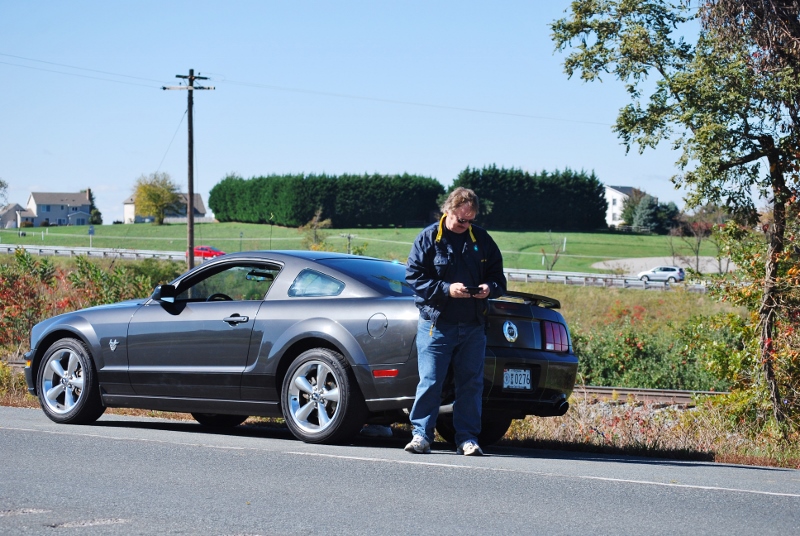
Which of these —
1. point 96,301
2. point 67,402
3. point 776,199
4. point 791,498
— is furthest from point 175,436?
point 96,301

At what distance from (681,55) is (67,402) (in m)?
10.5

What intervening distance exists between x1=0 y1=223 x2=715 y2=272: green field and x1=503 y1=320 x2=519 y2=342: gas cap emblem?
67472mm

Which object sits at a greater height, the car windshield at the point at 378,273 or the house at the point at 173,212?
the house at the point at 173,212

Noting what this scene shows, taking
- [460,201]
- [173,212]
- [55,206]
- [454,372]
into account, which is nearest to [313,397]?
[454,372]

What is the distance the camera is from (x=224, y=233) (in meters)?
99.9

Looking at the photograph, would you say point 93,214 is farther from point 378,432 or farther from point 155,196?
point 378,432

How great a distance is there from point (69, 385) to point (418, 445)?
3.74m

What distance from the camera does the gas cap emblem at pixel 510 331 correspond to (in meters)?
7.88

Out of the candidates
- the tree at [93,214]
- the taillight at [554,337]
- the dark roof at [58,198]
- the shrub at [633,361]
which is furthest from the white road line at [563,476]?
the dark roof at [58,198]

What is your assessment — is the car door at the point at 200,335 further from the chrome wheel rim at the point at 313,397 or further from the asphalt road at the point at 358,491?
the asphalt road at the point at 358,491

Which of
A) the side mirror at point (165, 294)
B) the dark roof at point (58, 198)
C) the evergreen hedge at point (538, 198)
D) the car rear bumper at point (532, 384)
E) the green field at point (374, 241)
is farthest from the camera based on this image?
the dark roof at point (58, 198)

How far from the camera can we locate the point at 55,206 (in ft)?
600

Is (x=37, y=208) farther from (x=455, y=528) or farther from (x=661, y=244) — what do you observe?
(x=455, y=528)

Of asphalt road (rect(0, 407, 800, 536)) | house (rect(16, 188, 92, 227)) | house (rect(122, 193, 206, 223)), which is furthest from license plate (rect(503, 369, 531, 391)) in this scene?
house (rect(16, 188, 92, 227))
